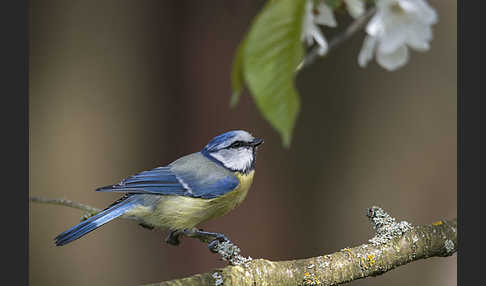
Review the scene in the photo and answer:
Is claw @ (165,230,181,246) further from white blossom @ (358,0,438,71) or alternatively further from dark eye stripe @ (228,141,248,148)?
white blossom @ (358,0,438,71)

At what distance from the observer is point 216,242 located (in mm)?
1174

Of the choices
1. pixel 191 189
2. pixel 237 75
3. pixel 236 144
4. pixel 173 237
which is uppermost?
pixel 237 75

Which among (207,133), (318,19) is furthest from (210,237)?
(207,133)

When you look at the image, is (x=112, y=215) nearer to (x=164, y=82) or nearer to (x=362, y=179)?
(x=164, y=82)

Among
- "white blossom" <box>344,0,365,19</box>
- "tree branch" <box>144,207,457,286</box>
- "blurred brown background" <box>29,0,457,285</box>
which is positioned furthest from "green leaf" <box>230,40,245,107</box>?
"blurred brown background" <box>29,0,457,285</box>

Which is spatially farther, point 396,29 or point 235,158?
point 235,158

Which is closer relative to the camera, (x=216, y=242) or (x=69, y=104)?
(x=216, y=242)

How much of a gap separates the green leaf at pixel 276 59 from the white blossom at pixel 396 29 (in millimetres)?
82

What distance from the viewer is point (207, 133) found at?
2.11m

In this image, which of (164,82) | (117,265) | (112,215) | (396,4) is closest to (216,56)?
(164,82)

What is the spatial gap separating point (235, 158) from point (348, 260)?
40 centimetres

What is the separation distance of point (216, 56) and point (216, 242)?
1076mm

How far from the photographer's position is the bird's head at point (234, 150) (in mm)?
1383

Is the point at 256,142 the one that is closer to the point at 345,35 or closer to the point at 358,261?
the point at 358,261
